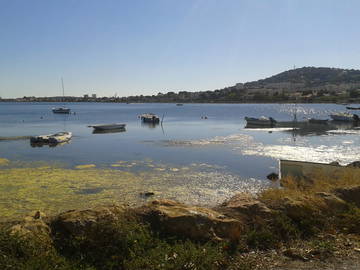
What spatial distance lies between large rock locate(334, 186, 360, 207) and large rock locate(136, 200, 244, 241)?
3.90 m

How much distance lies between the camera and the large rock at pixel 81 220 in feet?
22.2

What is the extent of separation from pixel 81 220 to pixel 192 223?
2.46 m

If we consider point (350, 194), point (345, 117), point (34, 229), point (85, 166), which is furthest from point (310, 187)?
point (345, 117)

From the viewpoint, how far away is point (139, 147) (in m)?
33.6

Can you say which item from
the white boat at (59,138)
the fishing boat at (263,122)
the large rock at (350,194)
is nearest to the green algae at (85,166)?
the white boat at (59,138)

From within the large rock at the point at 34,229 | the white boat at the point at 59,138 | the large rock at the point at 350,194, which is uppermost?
the large rock at the point at 34,229

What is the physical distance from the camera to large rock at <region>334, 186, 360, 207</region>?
9492 millimetres

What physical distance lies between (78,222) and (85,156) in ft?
73.4

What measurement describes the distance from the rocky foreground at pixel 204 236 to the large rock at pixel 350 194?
828mm

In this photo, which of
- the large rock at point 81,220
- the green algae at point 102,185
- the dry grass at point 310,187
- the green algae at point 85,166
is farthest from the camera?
the green algae at point 85,166

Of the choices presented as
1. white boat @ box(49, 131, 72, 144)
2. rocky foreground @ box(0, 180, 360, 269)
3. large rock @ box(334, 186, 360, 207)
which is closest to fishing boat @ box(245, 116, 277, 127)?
white boat @ box(49, 131, 72, 144)

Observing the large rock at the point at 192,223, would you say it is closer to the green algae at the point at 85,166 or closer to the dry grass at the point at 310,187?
the dry grass at the point at 310,187

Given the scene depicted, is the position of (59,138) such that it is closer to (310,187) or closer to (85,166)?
(85,166)

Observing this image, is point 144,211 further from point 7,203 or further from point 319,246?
point 7,203
